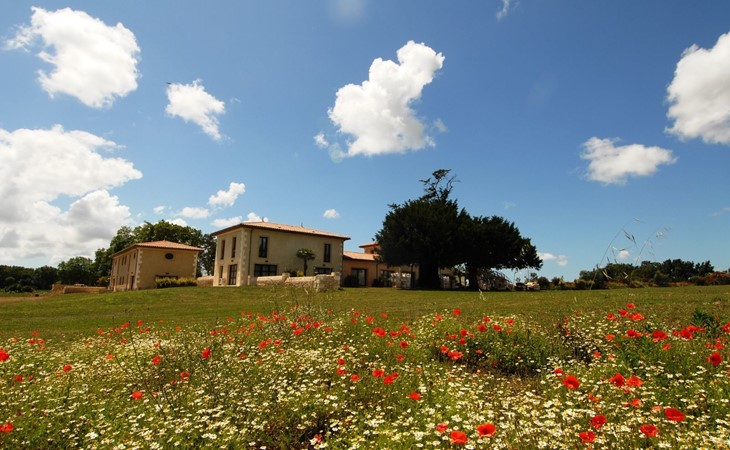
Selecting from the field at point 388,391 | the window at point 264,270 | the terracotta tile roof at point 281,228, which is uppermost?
the terracotta tile roof at point 281,228

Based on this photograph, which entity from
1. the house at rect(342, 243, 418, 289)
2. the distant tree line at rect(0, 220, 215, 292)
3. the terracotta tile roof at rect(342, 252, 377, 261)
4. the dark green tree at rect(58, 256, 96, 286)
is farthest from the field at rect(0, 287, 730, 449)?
the dark green tree at rect(58, 256, 96, 286)

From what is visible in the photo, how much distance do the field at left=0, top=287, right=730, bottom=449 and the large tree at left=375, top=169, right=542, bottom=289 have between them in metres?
27.8

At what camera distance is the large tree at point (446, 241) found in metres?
35.8

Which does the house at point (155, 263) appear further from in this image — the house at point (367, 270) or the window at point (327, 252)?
the house at point (367, 270)

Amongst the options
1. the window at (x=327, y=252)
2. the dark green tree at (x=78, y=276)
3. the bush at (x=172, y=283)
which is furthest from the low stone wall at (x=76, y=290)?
the dark green tree at (x=78, y=276)

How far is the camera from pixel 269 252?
3956 centimetres

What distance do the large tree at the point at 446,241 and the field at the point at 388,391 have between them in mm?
27801

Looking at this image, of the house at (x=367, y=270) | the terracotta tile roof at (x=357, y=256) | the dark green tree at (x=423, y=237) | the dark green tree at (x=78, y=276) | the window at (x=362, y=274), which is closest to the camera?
the dark green tree at (x=423, y=237)

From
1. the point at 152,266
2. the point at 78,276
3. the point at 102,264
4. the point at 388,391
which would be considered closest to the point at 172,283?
the point at 152,266

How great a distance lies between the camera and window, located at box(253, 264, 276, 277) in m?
38.6

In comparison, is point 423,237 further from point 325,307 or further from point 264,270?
point 325,307

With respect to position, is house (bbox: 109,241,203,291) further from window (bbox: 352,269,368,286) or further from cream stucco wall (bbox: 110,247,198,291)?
window (bbox: 352,269,368,286)

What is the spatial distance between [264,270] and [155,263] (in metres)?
14.0

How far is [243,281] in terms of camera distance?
3762 centimetres
